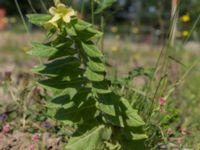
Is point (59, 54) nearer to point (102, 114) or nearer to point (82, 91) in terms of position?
point (82, 91)

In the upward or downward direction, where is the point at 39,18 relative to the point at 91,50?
upward

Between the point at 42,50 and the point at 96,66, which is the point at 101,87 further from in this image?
the point at 42,50

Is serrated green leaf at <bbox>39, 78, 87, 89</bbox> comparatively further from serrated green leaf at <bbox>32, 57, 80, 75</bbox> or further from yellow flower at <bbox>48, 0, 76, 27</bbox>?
yellow flower at <bbox>48, 0, 76, 27</bbox>

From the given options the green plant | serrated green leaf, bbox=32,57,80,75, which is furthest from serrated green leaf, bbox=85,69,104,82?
serrated green leaf, bbox=32,57,80,75

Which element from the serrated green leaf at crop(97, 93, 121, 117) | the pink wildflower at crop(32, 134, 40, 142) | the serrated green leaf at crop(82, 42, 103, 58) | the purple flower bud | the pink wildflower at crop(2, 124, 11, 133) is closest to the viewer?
the serrated green leaf at crop(82, 42, 103, 58)

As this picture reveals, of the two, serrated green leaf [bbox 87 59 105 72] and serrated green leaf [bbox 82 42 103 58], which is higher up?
serrated green leaf [bbox 82 42 103 58]

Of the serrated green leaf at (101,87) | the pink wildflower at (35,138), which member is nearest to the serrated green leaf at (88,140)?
the serrated green leaf at (101,87)

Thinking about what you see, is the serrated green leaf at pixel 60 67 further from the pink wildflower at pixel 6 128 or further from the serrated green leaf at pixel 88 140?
the pink wildflower at pixel 6 128

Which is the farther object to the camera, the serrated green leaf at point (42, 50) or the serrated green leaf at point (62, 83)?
the serrated green leaf at point (62, 83)

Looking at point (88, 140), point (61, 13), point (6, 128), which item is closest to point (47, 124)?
point (6, 128)
